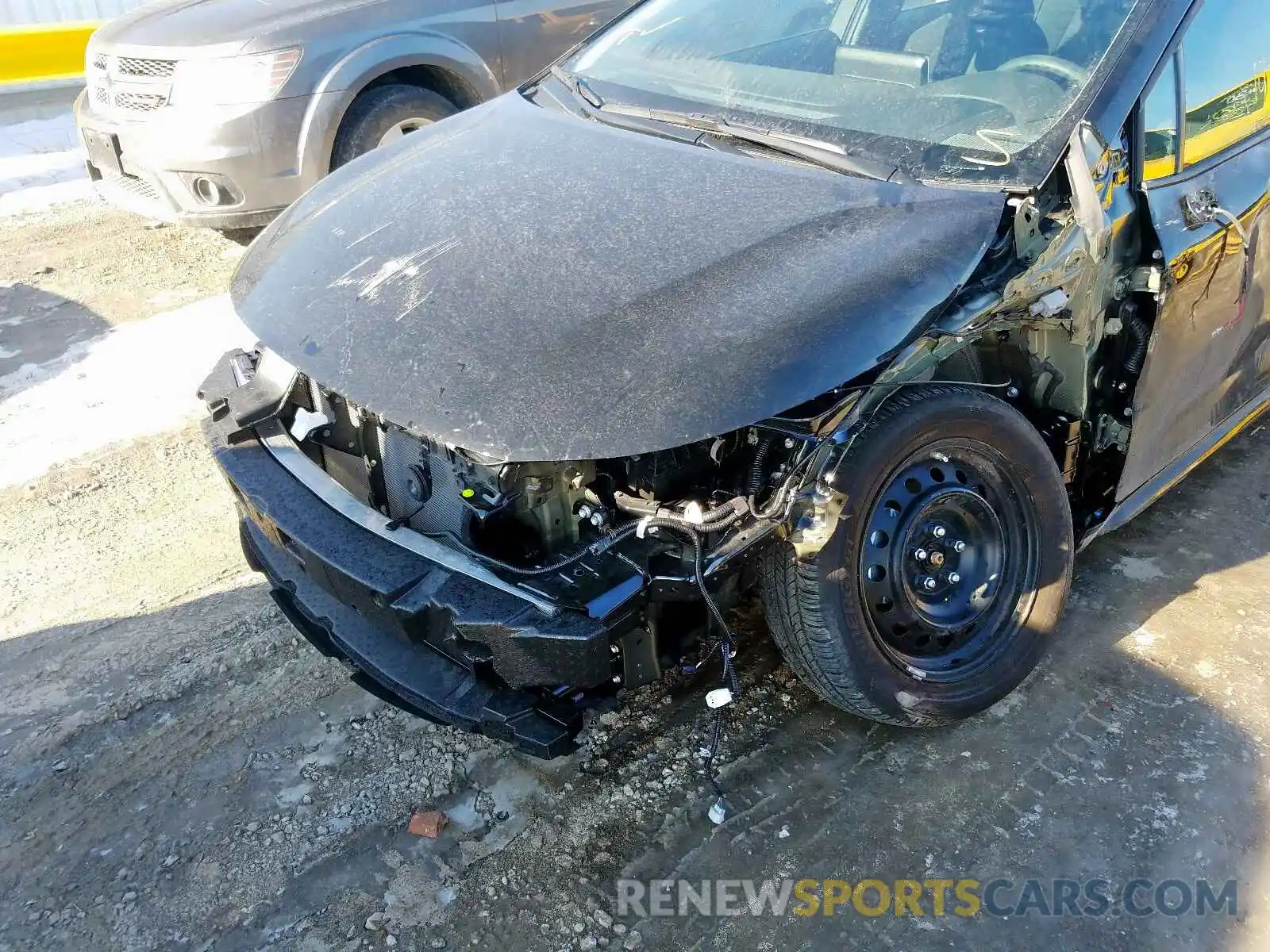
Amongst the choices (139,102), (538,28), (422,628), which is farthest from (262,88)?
(422,628)

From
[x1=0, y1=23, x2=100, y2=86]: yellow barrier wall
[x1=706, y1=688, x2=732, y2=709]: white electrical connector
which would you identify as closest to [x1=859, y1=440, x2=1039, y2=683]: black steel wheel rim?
[x1=706, y1=688, x2=732, y2=709]: white electrical connector

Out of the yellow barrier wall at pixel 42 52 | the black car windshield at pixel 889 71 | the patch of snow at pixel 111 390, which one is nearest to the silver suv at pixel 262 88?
the patch of snow at pixel 111 390

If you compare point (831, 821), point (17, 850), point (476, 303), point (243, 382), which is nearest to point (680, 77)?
point (476, 303)

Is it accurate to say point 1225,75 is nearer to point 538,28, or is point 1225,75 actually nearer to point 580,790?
point 580,790

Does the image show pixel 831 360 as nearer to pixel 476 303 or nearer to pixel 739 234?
pixel 739 234

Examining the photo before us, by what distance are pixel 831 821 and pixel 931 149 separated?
1.71 meters

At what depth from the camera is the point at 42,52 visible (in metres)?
8.89

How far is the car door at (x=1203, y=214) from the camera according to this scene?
101 inches

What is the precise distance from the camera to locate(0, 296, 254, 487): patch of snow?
13.8 ft

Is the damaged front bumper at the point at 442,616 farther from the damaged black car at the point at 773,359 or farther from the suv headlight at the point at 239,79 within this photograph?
the suv headlight at the point at 239,79

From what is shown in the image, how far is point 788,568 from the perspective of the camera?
2.25 m

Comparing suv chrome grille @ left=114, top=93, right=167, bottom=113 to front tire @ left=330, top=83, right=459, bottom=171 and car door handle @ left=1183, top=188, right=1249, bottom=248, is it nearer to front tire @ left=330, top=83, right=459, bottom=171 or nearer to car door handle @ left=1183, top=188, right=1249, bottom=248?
front tire @ left=330, top=83, right=459, bottom=171

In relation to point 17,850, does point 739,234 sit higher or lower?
higher

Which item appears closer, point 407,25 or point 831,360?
point 831,360
